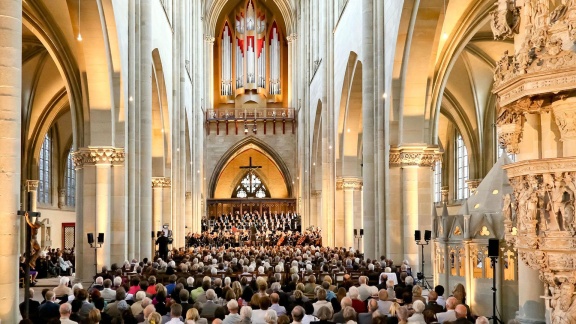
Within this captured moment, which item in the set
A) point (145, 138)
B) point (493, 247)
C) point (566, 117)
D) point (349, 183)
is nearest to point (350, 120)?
point (349, 183)

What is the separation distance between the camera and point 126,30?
71.3 feet

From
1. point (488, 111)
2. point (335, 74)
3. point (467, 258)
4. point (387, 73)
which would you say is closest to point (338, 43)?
point (335, 74)

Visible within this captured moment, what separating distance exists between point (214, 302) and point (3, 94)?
4.56 m

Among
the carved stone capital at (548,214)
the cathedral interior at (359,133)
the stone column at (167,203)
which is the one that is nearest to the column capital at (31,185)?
the cathedral interior at (359,133)

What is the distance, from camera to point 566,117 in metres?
6.83

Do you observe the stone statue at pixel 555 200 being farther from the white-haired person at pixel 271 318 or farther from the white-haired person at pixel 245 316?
the white-haired person at pixel 245 316

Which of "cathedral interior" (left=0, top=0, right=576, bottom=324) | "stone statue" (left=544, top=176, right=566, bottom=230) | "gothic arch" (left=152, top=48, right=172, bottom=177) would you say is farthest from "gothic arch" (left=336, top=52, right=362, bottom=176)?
"stone statue" (left=544, top=176, right=566, bottom=230)

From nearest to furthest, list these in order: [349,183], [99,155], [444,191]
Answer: [99,155], [349,183], [444,191]

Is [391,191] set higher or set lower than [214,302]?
higher

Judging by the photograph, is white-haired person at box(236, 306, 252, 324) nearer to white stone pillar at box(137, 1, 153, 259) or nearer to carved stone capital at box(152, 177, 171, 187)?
white stone pillar at box(137, 1, 153, 259)

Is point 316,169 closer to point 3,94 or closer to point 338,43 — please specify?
point 338,43

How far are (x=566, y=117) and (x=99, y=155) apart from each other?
1591cm

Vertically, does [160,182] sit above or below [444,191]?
above

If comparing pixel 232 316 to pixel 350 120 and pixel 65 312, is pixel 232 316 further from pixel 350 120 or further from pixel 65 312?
pixel 350 120
